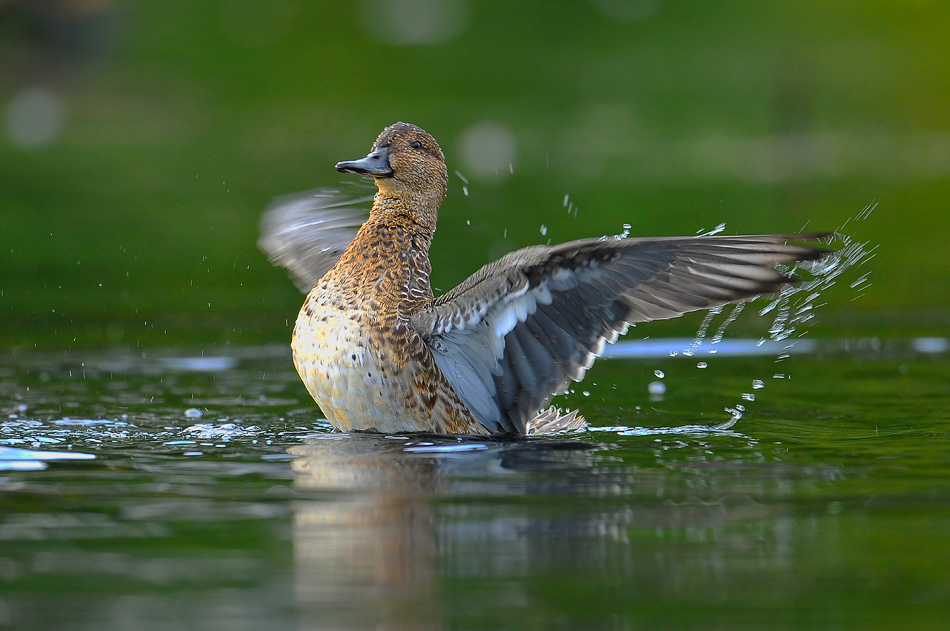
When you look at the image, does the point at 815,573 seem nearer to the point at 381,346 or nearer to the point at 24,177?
the point at 381,346

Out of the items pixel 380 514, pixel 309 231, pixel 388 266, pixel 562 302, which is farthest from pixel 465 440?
pixel 309 231

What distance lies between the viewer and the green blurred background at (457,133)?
1027cm

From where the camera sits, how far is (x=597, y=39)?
29.3 metres

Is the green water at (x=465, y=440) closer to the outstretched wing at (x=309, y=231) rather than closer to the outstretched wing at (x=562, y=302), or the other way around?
the outstretched wing at (x=562, y=302)

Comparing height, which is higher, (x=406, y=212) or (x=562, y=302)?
(x=406, y=212)

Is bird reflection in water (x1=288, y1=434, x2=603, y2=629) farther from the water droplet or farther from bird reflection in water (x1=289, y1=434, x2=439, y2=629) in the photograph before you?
the water droplet

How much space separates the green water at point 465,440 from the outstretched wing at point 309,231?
0.65 meters

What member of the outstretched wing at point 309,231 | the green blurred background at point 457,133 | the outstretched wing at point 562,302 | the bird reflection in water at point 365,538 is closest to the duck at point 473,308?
the outstretched wing at point 562,302

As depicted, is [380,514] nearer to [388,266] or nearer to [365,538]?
[365,538]

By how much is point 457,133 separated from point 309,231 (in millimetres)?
15334

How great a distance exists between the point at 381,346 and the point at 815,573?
2469 mm

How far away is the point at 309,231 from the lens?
7.17 m

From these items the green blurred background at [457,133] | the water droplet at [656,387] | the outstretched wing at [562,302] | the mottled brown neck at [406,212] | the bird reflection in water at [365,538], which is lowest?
the bird reflection in water at [365,538]

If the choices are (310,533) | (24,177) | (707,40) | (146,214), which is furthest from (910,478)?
(707,40)
